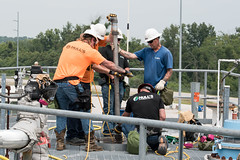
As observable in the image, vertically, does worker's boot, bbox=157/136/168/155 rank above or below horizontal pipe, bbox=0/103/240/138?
below

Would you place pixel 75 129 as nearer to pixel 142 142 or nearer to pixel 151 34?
pixel 151 34

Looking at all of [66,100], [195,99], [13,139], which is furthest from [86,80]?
[13,139]

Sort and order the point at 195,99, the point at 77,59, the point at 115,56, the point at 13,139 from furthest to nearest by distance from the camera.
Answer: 1. the point at 195,99
2. the point at 115,56
3. the point at 77,59
4. the point at 13,139

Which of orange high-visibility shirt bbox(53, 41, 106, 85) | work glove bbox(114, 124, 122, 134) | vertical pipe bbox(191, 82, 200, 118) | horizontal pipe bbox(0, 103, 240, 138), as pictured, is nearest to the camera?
horizontal pipe bbox(0, 103, 240, 138)

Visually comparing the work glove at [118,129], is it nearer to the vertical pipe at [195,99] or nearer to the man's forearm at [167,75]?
the man's forearm at [167,75]

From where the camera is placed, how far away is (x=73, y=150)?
4762 millimetres

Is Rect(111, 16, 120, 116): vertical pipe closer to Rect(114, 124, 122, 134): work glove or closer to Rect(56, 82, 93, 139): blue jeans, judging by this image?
Rect(114, 124, 122, 134): work glove

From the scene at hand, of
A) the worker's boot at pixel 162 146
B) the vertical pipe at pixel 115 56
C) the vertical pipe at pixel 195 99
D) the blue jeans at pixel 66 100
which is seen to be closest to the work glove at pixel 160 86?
the vertical pipe at pixel 115 56

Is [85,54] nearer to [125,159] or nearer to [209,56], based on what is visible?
[125,159]

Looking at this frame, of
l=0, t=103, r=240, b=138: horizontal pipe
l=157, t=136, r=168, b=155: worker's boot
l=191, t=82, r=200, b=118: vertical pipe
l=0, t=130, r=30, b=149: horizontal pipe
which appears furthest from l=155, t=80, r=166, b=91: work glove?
l=0, t=103, r=240, b=138: horizontal pipe

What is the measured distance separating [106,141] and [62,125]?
863 mm

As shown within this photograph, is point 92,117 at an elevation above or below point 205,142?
above

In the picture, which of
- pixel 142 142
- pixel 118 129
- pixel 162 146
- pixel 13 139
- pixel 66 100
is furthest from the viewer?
pixel 118 129

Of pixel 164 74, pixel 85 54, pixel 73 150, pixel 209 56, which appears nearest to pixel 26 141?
pixel 73 150
